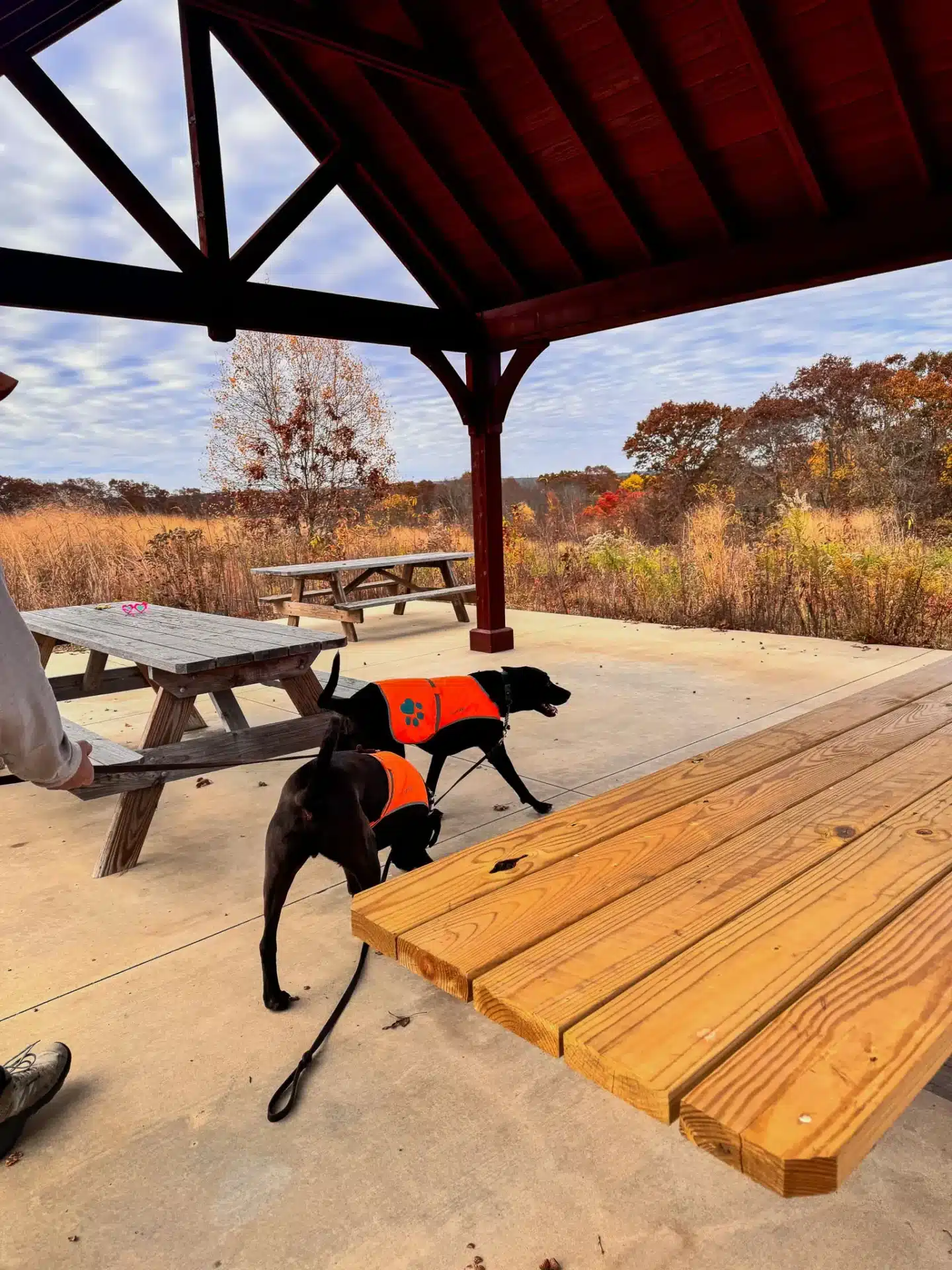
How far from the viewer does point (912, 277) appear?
18.7 m

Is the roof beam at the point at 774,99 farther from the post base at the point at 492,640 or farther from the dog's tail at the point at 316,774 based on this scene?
the dog's tail at the point at 316,774

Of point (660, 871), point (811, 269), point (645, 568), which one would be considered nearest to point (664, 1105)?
point (660, 871)

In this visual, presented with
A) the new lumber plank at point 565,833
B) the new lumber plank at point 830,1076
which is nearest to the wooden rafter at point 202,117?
the new lumber plank at point 565,833

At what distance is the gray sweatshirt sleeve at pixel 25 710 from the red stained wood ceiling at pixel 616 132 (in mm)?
3864

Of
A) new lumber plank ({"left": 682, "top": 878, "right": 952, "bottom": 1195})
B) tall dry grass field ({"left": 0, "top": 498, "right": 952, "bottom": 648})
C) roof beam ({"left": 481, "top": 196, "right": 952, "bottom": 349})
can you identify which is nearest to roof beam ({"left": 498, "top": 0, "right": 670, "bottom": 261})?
roof beam ({"left": 481, "top": 196, "right": 952, "bottom": 349})

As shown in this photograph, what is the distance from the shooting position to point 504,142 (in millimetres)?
5180

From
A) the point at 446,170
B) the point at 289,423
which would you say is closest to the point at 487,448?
the point at 446,170

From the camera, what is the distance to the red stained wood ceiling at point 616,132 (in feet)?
13.4

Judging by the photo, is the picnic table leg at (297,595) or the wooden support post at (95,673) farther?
the picnic table leg at (297,595)

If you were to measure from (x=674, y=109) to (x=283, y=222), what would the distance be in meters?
2.38

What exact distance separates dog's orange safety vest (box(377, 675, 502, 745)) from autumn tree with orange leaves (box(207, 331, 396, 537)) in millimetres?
10352

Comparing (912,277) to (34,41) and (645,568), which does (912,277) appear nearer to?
(645,568)

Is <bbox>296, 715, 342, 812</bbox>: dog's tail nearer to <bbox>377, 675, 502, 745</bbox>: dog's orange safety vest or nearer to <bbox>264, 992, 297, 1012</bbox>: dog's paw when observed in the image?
<bbox>264, 992, 297, 1012</bbox>: dog's paw

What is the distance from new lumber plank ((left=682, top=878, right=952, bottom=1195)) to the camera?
779 mm
